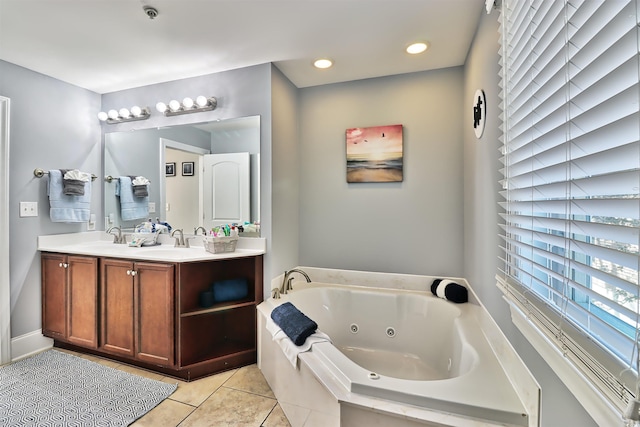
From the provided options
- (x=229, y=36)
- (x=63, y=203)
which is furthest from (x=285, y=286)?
(x=63, y=203)

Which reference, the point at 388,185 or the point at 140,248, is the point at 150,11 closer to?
the point at 140,248

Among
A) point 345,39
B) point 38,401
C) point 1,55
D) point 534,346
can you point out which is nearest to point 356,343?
point 534,346

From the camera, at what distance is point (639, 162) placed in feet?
1.72

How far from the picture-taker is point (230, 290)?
2314 mm

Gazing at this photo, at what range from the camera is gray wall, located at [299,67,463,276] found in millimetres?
2457

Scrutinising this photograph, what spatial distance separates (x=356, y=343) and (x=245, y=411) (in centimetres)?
99

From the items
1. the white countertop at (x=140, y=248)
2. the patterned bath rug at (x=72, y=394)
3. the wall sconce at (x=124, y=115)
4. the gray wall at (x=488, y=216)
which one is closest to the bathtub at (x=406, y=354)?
the gray wall at (x=488, y=216)

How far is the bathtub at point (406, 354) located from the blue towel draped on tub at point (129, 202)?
1.62m

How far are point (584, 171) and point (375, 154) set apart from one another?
6.50 ft

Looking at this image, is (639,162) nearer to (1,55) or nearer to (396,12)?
(396,12)

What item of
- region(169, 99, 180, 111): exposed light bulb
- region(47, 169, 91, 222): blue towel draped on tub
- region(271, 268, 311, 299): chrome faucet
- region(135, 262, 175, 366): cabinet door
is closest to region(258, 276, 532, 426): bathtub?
region(271, 268, 311, 299): chrome faucet

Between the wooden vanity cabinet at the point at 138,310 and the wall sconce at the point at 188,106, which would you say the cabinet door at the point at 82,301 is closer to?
the wooden vanity cabinet at the point at 138,310

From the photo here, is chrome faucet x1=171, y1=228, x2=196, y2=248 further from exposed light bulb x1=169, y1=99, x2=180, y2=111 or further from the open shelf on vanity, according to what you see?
exposed light bulb x1=169, y1=99, x2=180, y2=111

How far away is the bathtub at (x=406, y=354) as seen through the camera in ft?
3.68
